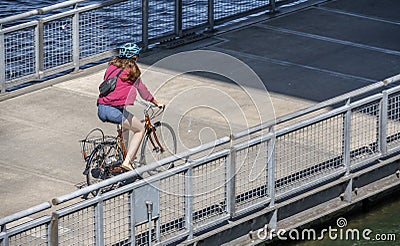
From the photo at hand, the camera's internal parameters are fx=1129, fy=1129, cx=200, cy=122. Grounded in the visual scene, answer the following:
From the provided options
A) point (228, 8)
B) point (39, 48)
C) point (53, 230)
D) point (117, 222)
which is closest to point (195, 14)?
→ point (228, 8)

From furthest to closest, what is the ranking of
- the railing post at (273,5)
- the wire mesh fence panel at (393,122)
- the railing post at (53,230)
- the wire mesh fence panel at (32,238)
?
1. the railing post at (273,5)
2. the wire mesh fence panel at (393,122)
3. the wire mesh fence panel at (32,238)
4. the railing post at (53,230)

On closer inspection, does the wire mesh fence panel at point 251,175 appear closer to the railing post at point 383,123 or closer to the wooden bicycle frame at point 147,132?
the wooden bicycle frame at point 147,132

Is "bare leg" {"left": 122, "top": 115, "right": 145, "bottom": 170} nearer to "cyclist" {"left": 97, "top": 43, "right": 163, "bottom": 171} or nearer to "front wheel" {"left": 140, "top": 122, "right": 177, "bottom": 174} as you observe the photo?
"cyclist" {"left": 97, "top": 43, "right": 163, "bottom": 171}

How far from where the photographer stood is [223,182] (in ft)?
43.2

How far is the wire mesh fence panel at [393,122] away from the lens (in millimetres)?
15141

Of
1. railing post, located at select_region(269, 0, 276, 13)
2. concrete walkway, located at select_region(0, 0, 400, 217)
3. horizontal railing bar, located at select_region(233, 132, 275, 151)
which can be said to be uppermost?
horizontal railing bar, located at select_region(233, 132, 275, 151)

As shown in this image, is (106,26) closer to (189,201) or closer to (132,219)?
(189,201)

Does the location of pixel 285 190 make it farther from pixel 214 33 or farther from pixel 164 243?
pixel 214 33

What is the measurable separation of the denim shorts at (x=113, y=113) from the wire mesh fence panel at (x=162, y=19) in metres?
6.48

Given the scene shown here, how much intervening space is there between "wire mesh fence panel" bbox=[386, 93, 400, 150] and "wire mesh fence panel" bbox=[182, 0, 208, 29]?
20.1 ft

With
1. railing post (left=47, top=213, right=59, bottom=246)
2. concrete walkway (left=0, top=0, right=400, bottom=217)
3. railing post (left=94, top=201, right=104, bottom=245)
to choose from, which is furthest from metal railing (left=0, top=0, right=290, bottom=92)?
railing post (left=47, top=213, right=59, bottom=246)

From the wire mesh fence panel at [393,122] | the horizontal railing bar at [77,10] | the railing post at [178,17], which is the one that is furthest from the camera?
the railing post at [178,17]

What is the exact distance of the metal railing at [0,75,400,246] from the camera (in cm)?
1194

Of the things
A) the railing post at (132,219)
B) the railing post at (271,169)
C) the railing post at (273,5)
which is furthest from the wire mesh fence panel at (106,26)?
the railing post at (132,219)
